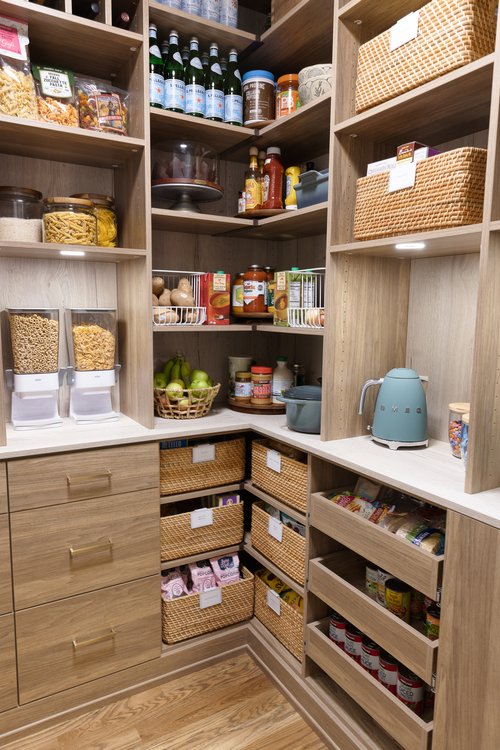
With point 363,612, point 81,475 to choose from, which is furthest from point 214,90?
point 363,612

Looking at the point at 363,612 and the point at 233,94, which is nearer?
the point at 363,612

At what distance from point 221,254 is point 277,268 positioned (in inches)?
12.1

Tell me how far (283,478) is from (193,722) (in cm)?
86

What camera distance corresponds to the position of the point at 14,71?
5.22 feet

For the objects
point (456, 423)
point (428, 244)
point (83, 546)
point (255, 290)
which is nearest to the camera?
point (428, 244)

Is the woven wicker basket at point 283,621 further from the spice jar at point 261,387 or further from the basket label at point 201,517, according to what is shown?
the spice jar at point 261,387

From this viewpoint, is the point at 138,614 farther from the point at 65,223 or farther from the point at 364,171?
the point at 364,171

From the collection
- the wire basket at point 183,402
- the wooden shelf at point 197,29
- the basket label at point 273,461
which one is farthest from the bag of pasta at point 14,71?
the basket label at point 273,461

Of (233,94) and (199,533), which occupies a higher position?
(233,94)

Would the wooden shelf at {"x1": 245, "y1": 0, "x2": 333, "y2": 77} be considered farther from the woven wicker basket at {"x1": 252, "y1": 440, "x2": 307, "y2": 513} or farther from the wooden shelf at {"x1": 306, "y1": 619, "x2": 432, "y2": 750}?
the wooden shelf at {"x1": 306, "y1": 619, "x2": 432, "y2": 750}

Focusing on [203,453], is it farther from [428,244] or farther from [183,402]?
[428,244]

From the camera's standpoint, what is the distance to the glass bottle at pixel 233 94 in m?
2.01

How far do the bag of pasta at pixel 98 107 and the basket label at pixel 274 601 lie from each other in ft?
5.69

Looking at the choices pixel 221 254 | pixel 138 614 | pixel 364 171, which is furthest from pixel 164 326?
pixel 138 614
